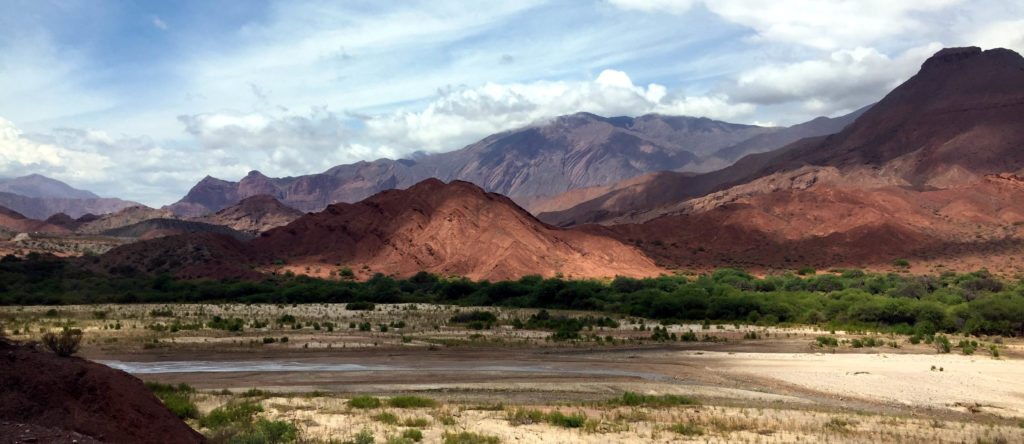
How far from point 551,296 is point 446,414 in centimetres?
4235

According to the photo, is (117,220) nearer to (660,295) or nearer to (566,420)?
(660,295)

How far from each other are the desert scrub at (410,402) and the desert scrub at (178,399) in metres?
4.39

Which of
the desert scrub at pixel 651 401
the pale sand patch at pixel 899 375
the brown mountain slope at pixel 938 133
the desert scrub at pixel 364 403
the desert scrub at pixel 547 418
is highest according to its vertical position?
the brown mountain slope at pixel 938 133

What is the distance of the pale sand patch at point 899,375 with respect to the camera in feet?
75.6

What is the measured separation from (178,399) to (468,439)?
6.98m

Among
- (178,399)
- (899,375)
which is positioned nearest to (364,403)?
(178,399)

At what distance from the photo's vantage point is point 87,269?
79.8 metres

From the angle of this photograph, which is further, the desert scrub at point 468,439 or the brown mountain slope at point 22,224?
the brown mountain slope at point 22,224

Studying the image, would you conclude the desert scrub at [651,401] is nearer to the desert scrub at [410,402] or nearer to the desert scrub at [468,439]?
the desert scrub at [410,402]

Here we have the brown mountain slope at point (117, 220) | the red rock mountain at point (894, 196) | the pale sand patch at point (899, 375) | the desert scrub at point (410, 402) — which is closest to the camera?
the desert scrub at point (410, 402)

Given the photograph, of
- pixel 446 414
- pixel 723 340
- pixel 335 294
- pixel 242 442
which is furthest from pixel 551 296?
pixel 242 442

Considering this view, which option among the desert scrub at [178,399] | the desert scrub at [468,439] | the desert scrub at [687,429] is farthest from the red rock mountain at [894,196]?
the desert scrub at [468,439]

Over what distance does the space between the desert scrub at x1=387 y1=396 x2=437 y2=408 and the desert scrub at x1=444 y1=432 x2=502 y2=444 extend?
358cm

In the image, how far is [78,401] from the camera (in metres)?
11.0
